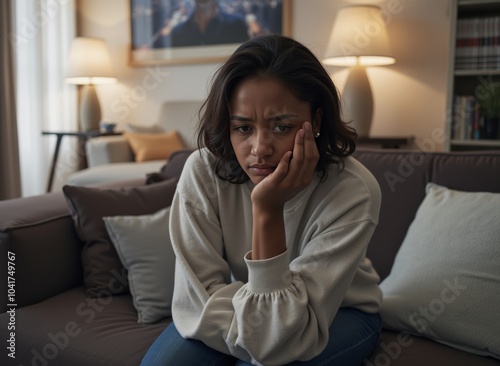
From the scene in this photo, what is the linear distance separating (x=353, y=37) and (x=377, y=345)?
2246 mm

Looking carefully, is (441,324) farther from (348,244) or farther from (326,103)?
(326,103)

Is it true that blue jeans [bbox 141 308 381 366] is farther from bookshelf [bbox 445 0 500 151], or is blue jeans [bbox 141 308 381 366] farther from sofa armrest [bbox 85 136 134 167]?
sofa armrest [bbox 85 136 134 167]

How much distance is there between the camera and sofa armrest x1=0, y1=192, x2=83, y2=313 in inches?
51.6

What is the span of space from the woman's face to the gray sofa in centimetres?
49

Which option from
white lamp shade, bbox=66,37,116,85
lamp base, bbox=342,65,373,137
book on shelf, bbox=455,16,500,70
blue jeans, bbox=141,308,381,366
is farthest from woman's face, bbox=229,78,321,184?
white lamp shade, bbox=66,37,116,85

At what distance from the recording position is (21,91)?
12.4 feet

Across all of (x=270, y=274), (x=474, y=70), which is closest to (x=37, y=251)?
(x=270, y=274)

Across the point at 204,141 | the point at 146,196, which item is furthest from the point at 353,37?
the point at 204,141

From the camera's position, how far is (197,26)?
3939 millimetres

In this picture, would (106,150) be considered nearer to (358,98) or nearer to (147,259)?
(358,98)

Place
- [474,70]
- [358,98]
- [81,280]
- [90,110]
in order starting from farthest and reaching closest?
[90,110]
[358,98]
[474,70]
[81,280]

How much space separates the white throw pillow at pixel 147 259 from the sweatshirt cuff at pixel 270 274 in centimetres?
45

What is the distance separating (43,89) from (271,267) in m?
3.54

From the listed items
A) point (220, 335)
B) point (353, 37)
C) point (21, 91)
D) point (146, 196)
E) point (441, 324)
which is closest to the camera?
point (220, 335)
